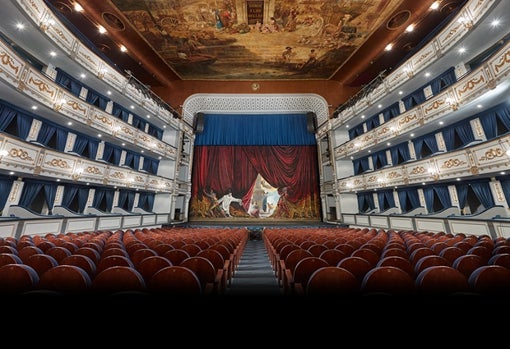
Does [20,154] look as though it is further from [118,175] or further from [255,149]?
[255,149]

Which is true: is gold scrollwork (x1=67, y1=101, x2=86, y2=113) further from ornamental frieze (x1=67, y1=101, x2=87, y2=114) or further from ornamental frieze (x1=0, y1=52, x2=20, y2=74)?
ornamental frieze (x1=0, y1=52, x2=20, y2=74)

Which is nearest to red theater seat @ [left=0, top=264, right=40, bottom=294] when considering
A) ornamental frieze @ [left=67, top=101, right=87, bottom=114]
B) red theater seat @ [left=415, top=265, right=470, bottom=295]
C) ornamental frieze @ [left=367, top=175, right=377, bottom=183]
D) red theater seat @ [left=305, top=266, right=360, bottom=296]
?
red theater seat @ [left=305, top=266, right=360, bottom=296]

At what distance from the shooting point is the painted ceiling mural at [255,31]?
385 inches

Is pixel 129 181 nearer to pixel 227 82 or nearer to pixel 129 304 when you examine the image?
pixel 227 82

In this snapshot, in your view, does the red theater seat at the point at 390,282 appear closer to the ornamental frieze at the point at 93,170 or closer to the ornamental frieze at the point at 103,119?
the ornamental frieze at the point at 93,170

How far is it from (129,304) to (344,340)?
856 mm

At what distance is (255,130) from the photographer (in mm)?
16469

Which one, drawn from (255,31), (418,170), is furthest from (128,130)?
(418,170)

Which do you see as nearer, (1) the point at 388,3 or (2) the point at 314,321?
(2) the point at 314,321

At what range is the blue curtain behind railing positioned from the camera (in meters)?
16.2

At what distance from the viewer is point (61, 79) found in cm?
853

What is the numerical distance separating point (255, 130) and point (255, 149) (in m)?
1.43

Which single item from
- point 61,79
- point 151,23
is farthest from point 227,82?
point 61,79

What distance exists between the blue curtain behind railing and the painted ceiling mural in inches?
125
